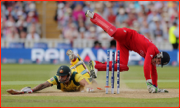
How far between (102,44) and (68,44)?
211cm

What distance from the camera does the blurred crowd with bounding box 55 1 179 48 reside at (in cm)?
2100

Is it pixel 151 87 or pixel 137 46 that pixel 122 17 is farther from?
pixel 151 87

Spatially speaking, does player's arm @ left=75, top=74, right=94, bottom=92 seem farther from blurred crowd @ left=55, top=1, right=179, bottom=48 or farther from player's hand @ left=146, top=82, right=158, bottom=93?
blurred crowd @ left=55, top=1, right=179, bottom=48

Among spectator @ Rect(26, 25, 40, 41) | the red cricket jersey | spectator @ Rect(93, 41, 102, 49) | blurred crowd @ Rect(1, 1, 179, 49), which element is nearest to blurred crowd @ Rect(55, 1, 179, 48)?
blurred crowd @ Rect(1, 1, 179, 49)

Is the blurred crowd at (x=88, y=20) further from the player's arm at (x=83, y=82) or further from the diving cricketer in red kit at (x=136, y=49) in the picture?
the player's arm at (x=83, y=82)

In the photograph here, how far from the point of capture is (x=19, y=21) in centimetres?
2170

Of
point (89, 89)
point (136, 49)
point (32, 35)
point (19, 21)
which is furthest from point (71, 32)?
point (89, 89)

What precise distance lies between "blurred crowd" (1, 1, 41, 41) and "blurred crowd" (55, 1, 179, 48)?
186 centimetres

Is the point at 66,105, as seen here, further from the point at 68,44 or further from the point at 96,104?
the point at 68,44

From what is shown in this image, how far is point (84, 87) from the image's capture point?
346 inches

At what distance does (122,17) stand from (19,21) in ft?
22.4

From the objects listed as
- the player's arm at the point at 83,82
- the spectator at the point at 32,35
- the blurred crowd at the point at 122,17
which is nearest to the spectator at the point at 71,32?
the blurred crowd at the point at 122,17

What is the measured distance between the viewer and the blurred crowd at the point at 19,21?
21.3 metres

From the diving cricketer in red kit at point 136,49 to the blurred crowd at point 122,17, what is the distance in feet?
36.8
